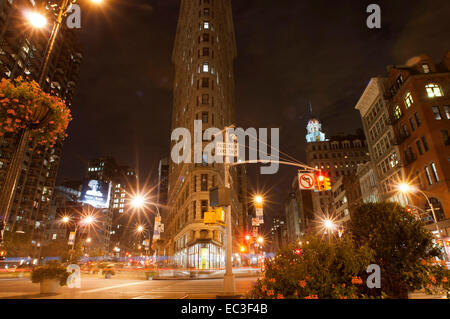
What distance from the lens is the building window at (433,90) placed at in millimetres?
39838

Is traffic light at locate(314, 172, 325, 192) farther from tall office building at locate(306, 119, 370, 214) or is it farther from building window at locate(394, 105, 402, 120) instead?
tall office building at locate(306, 119, 370, 214)

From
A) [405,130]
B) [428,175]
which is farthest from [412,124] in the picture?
[428,175]

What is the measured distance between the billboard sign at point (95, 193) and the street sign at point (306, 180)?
214ft

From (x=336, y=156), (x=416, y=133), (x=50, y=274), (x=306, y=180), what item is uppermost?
(x=336, y=156)

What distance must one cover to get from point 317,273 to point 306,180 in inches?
463

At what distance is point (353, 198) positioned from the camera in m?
66.1

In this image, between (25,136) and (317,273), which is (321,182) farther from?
(25,136)

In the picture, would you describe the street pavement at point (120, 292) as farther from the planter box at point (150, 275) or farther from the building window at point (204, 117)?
the building window at point (204, 117)

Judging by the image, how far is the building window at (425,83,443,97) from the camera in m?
39.8

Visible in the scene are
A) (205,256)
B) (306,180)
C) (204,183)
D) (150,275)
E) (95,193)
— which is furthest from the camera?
(95,193)

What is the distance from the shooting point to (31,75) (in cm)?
7731
